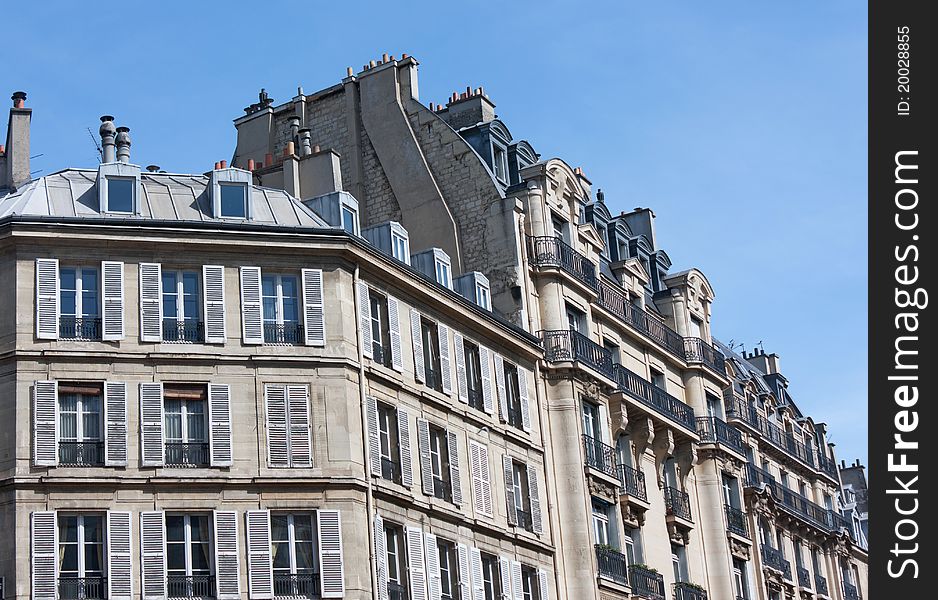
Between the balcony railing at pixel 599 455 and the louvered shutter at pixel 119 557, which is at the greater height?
the balcony railing at pixel 599 455

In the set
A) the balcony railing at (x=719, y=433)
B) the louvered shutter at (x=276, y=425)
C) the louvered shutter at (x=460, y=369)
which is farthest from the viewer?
the balcony railing at (x=719, y=433)

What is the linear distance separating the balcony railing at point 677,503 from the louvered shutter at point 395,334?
12789mm

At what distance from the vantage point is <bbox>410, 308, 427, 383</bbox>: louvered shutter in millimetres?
36094

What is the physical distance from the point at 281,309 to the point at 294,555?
5.07 metres

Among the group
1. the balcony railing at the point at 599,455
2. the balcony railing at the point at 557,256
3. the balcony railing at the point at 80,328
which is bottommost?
the balcony railing at the point at 599,455

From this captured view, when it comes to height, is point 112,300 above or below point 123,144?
below

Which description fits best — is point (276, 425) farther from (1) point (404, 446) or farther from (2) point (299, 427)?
(1) point (404, 446)

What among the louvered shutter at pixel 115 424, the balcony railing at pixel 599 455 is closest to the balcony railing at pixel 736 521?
the balcony railing at pixel 599 455

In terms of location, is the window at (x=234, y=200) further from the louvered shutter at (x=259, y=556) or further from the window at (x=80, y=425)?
the louvered shutter at (x=259, y=556)

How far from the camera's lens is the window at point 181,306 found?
32688 mm

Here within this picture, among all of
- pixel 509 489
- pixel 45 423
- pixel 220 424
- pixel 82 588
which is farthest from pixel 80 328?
pixel 509 489

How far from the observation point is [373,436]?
33.7 meters
